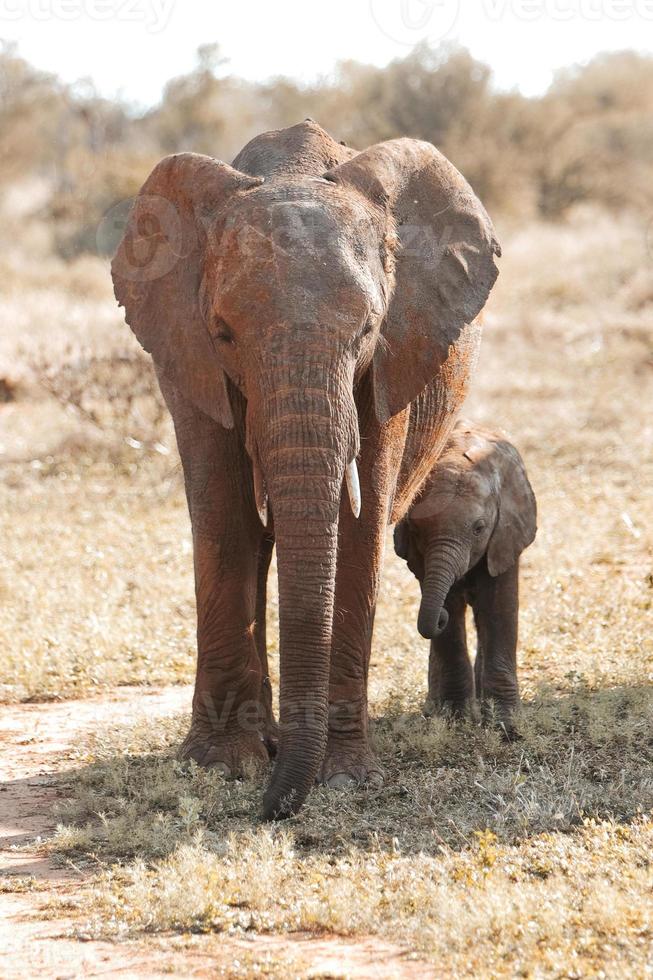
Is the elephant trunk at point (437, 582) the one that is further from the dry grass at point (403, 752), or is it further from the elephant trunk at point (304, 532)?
the elephant trunk at point (304, 532)

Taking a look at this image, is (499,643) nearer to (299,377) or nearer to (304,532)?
(304,532)

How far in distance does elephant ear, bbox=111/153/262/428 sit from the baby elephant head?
4.97 feet

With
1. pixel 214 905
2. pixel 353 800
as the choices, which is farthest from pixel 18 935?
pixel 353 800

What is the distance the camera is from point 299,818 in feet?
18.7

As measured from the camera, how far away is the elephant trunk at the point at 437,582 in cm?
660

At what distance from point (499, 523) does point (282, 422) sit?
2.17 meters

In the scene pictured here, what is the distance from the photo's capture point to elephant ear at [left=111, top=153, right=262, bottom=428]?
5926 mm

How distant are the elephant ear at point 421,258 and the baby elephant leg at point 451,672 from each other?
169 centimetres

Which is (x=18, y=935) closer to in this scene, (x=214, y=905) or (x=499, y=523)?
(x=214, y=905)

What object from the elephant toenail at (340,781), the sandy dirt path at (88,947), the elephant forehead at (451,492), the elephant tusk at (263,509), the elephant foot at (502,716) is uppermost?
the elephant forehead at (451,492)

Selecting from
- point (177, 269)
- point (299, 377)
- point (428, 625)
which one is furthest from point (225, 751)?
point (177, 269)

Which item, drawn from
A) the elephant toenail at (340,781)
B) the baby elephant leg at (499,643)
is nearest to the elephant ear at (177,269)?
the elephant toenail at (340,781)

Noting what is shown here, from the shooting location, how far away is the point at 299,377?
212 inches

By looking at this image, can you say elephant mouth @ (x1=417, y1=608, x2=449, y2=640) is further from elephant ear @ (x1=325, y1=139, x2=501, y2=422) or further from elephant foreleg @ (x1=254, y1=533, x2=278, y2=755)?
elephant ear @ (x1=325, y1=139, x2=501, y2=422)
